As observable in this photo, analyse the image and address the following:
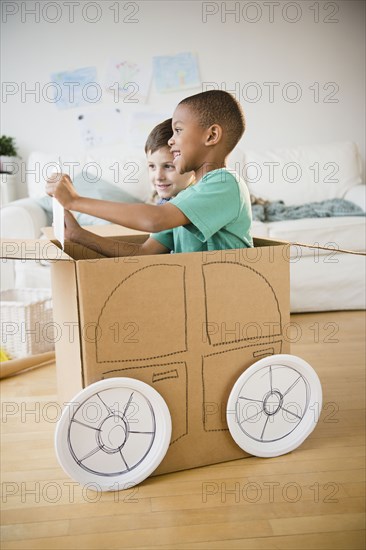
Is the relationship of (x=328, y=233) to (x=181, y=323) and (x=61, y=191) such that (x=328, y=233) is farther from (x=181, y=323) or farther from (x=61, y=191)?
(x=61, y=191)

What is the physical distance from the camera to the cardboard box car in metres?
1.18

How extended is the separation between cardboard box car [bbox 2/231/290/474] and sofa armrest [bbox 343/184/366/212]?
1.96 meters

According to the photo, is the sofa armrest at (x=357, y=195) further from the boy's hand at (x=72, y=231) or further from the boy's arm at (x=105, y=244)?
the boy's hand at (x=72, y=231)

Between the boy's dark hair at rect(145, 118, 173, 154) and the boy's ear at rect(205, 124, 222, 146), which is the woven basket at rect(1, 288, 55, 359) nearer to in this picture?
the boy's dark hair at rect(145, 118, 173, 154)

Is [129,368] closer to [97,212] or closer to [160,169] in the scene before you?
[97,212]

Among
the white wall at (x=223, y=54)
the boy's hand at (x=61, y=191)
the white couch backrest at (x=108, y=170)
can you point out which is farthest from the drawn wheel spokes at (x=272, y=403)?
the white wall at (x=223, y=54)

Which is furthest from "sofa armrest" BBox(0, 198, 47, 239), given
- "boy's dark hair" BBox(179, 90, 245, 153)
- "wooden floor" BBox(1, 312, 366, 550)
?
"boy's dark hair" BBox(179, 90, 245, 153)

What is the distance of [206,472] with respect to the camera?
1.29 meters

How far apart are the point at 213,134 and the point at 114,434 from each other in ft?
2.28

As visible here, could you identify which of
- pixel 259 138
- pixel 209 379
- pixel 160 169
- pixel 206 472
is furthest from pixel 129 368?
pixel 259 138

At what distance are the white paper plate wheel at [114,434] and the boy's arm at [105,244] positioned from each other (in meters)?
0.37

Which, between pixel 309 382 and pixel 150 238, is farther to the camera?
pixel 150 238

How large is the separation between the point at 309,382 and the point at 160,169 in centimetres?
86

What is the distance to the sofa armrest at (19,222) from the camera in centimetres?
258
